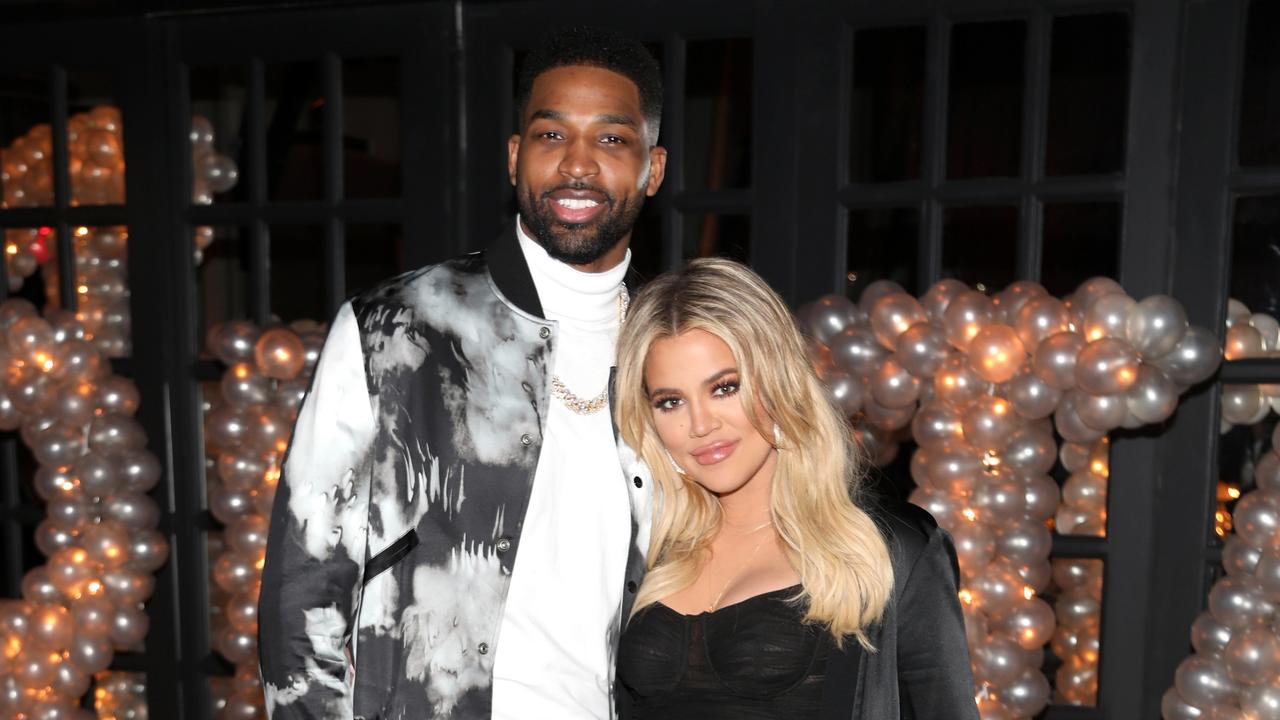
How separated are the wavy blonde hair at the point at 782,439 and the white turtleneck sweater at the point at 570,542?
8 centimetres

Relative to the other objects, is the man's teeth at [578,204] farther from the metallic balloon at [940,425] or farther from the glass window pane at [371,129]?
the glass window pane at [371,129]

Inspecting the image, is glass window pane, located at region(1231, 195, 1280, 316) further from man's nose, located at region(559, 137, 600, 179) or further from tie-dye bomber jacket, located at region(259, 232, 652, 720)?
tie-dye bomber jacket, located at region(259, 232, 652, 720)

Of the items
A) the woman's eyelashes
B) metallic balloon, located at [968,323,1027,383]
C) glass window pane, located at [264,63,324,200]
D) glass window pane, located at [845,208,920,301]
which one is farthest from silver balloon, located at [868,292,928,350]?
glass window pane, located at [264,63,324,200]

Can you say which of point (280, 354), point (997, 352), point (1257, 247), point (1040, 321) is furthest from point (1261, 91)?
point (280, 354)

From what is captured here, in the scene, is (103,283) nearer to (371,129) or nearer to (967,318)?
(371,129)

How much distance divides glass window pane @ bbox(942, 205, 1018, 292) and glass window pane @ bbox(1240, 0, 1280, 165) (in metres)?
1.08

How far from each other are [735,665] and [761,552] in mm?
235

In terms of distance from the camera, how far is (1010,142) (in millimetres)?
4270

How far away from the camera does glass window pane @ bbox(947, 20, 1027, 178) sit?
4238 mm

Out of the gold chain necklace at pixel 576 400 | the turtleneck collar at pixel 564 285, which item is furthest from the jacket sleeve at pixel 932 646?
the turtleneck collar at pixel 564 285

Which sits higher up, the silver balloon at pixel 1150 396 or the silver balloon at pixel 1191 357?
the silver balloon at pixel 1191 357

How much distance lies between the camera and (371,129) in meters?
4.96

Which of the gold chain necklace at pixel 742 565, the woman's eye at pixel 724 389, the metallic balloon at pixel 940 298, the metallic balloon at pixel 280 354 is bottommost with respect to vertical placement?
the gold chain necklace at pixel 742 565

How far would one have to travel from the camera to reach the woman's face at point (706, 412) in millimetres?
1922
